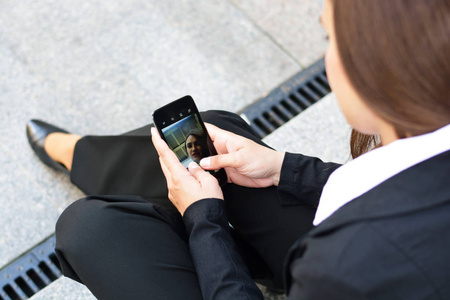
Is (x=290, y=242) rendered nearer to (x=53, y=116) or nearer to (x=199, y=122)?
(x=199, y=122)

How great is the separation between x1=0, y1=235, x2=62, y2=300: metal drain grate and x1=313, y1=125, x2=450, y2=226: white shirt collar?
1.02 meters

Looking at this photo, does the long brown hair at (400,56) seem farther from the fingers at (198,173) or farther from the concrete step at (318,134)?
the concrete step at (318,134)

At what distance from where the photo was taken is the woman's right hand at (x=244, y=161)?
3.74 ft

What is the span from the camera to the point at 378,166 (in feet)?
2.46

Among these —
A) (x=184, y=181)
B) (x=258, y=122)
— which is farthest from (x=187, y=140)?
(x=258, y=122)

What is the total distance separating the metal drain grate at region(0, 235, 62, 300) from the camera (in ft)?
4.88

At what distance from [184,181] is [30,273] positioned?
74 centimetres

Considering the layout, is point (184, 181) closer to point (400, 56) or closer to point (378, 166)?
point (378, 166)

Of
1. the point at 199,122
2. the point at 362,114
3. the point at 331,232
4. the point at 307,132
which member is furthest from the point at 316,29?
the point at 331,232

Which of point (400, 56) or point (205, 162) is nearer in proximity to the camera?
point (400, 56)

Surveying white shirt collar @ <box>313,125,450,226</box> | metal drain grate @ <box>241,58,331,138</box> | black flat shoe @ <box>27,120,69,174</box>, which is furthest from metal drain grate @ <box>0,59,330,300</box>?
white shirt collar @ <box>313,125,450,226</box>

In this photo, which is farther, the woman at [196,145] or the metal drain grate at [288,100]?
the metal drain grate at [288,100]

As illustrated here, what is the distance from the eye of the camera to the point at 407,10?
0.63 m

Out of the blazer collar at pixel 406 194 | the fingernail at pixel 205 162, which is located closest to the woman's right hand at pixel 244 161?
the fingernail at pixel 205 162
